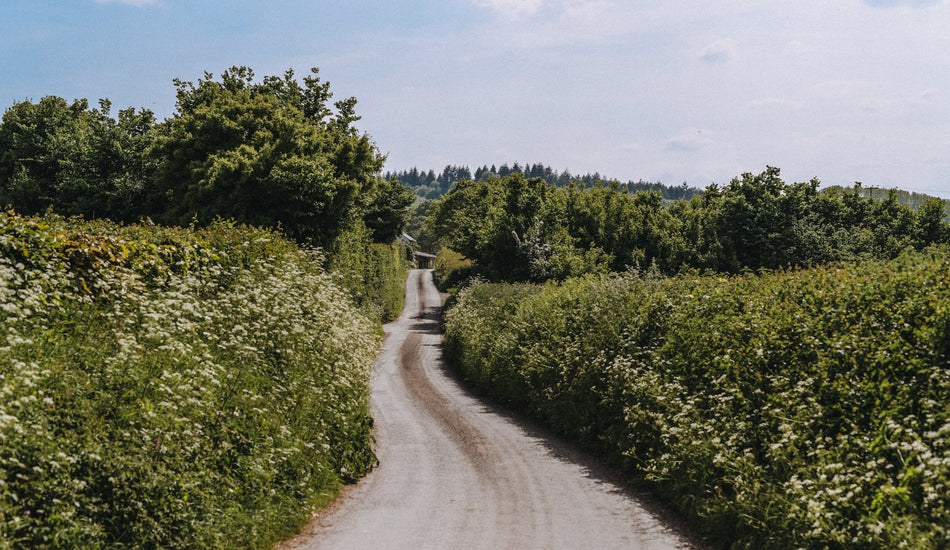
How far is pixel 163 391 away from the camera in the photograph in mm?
7113

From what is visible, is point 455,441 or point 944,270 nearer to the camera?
point 944,270

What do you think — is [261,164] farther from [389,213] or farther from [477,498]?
[389,213]

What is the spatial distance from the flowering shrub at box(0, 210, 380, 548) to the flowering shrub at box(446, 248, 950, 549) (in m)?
5.87

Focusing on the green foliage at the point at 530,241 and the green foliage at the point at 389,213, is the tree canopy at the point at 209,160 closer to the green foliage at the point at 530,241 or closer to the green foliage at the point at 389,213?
the green foliage at the point at 530,241

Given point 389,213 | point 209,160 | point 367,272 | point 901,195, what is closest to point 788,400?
point 209,160

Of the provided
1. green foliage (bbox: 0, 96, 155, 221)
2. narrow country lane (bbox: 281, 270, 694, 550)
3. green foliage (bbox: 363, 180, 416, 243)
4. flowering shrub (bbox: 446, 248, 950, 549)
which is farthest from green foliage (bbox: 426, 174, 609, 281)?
green foliage (bbox: 0, 96, 155, 221)

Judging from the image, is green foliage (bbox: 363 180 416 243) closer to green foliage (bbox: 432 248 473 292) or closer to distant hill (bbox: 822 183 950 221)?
green foliage (bbox: 432 248 473 292)

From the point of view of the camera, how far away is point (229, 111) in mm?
32531

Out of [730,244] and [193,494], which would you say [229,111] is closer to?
[193,494]

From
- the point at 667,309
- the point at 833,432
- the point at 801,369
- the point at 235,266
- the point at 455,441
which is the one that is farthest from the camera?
the point at 455,441

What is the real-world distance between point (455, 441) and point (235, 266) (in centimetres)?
714

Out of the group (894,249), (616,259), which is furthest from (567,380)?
(894,249)

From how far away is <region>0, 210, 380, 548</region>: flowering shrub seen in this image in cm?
569

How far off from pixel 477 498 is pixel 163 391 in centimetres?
573
